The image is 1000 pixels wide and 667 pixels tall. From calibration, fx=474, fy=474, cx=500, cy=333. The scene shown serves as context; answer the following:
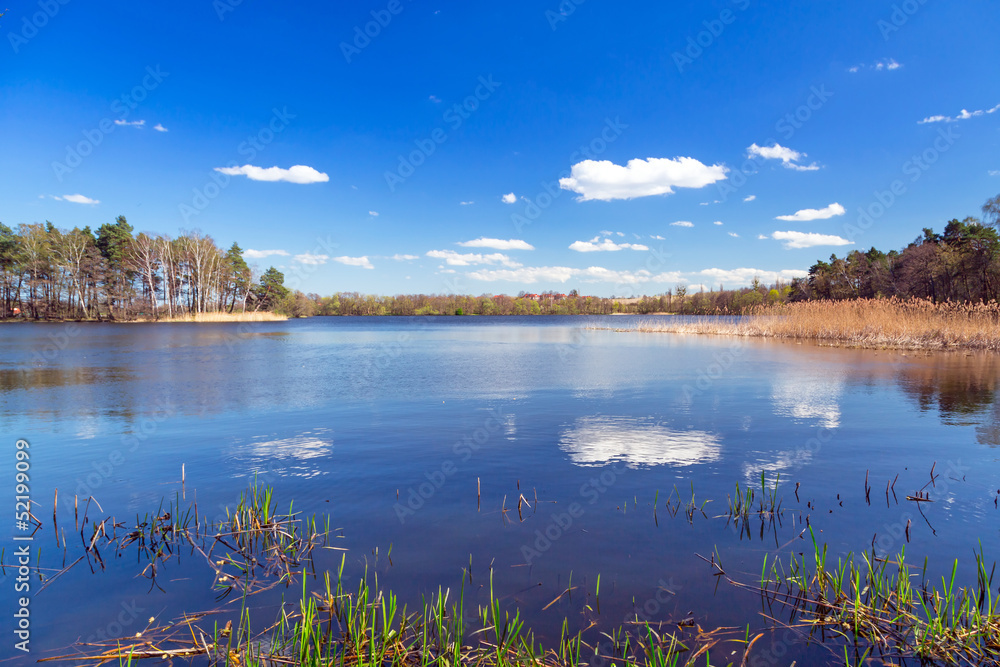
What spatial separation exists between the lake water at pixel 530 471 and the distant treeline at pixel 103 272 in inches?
2382

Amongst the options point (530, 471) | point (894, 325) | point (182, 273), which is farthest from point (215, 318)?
point (894, 325)

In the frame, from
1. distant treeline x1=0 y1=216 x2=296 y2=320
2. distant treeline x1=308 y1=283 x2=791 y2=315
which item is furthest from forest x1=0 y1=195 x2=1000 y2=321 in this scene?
distant treeline x1=308 y1=283 x2=791 y2=315

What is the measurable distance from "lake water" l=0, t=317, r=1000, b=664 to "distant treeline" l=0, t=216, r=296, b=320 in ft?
198

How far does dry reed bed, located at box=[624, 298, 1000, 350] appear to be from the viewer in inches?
1019

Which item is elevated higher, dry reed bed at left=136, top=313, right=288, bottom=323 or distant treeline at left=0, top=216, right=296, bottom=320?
distant treeline at left=0, top=216, right=296, bottom=320

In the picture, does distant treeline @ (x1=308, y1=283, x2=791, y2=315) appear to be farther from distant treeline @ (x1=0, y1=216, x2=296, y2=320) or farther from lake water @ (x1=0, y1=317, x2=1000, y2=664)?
lake water @ (x1=0, y1=317, x2=1000, y2=664)

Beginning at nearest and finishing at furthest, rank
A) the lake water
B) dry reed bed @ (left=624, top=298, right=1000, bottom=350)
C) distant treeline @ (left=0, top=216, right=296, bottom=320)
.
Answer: the lake water → dry reed bed @ (left=624, top=298, right=1000, bottom=350) → distant treeline @ (left=0, top=216, right=296, bottom=320)

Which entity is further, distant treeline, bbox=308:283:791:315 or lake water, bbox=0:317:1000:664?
distant treeline, bbox=308:283:791:315

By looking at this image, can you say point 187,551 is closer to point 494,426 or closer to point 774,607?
point 774,607

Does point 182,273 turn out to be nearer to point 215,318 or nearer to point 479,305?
point 215,318

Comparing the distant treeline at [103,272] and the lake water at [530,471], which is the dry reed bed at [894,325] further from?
the distant treeline at [103,272]

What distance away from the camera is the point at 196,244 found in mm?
67750

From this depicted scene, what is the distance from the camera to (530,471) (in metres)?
7.85

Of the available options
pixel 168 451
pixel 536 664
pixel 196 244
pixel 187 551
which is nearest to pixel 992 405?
pixel 536 664
